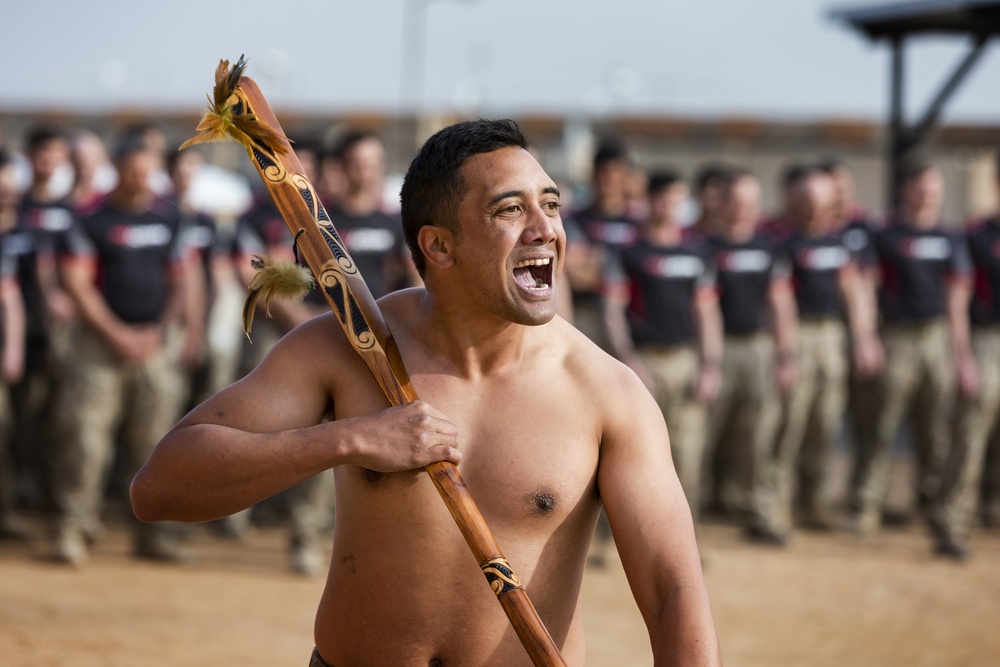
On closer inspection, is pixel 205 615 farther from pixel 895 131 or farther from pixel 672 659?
pixel 895 131

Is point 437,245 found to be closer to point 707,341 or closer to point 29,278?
point 707,341

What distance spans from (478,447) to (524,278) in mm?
421

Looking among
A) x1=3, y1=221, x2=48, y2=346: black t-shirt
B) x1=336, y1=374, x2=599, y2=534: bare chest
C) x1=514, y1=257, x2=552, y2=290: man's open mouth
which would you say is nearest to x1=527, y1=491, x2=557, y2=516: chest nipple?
x1=336, y1=374, x2=599, y2=534: bare chest

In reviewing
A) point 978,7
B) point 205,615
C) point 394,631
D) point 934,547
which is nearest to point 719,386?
point 934,547

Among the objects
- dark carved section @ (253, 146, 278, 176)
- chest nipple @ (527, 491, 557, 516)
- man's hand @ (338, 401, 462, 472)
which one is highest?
dark carved section @ (253, 146, 278, 176)

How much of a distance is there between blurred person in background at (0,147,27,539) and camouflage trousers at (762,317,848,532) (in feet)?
17.1

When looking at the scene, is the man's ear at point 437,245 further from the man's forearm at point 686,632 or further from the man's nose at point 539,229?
the man's forearm at point 686,632

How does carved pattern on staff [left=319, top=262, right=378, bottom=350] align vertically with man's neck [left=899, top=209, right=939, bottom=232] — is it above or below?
above

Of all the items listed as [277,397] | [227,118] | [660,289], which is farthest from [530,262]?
[660,289]

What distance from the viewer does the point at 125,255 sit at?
26.5 feet

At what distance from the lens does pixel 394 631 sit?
10.2 ft

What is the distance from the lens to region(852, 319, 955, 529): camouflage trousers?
9719 millimetres

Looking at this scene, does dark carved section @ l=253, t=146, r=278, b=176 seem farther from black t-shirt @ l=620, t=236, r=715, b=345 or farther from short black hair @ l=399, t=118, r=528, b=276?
black t-shirt @ l=620, t=236, r=715, b=345

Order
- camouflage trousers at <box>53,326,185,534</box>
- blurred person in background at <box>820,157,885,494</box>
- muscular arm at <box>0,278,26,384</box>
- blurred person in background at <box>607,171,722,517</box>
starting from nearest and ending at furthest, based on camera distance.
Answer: camouflage trousers at <box>53,326,185,534</box>
muscular arm at <box>0,278,26,384</box>
blurred person in background at <box>607,171,722,517</box>
blurred person in background at <box>820,157,885,494</box>
